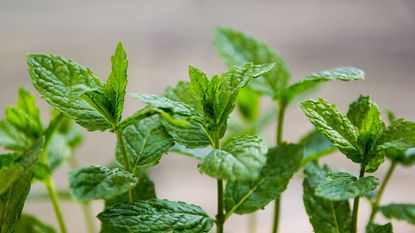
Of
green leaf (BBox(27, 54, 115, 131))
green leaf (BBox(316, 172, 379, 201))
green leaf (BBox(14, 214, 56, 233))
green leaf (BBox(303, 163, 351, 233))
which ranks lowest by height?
green leaf (BBox(14, 214, 56, 233))

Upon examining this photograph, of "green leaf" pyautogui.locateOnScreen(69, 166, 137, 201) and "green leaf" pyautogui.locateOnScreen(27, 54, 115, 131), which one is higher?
"green leaf" pyautogui.locateOnScreen(27, 54, 115, 131)

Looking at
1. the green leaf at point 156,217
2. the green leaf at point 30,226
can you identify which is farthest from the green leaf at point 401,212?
the green leaf at point 30,226

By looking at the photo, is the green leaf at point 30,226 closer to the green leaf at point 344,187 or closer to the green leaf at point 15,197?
the green leaf at point 15,197

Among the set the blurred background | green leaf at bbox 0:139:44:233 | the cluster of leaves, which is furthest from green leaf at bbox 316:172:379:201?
the blurred background

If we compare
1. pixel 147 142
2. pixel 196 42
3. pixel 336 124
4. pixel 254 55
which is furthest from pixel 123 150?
pixel 196 42

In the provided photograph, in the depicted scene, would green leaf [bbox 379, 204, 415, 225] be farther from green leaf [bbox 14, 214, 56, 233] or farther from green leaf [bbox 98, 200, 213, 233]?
green leaf [bbox 14, 214, 56, 233]

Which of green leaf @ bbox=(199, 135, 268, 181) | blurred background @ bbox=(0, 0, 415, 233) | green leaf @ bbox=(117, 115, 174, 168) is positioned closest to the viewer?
green leaf @ bbox=(199, 135, 268, 181)

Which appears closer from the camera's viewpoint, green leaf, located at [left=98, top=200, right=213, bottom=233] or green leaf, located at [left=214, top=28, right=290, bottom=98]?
green leaf, located at [left=98, top=200, right=213, bottom=233]
